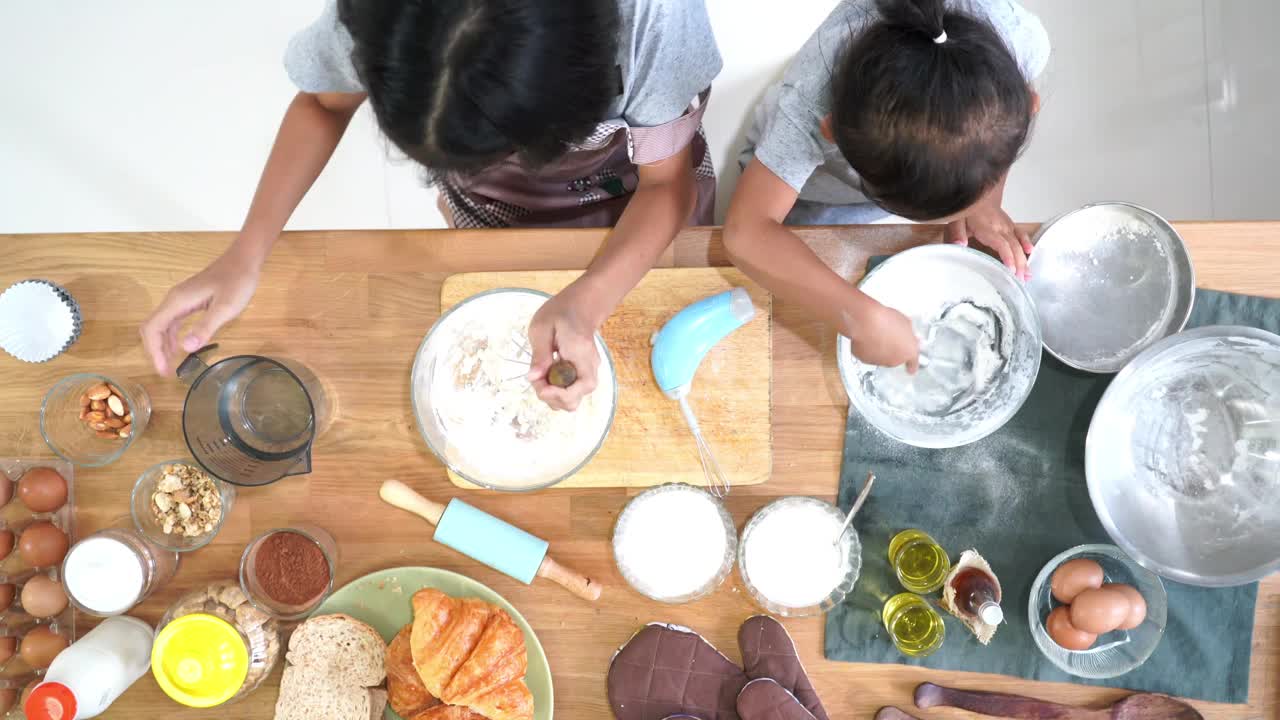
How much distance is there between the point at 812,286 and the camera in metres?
0.94

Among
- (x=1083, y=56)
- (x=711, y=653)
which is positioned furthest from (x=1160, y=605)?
(x=1083, y=56)

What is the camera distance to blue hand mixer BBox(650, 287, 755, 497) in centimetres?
94

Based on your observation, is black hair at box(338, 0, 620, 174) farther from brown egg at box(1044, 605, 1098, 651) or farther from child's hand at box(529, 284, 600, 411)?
brown egg at box(1044, 605, 1098, 651)

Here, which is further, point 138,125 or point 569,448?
point 138,125

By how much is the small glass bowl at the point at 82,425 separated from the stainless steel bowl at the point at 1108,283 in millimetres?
1235

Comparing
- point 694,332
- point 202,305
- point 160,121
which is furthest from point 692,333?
point 160,121

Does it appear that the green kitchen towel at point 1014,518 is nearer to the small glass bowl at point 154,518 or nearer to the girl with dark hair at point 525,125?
the girl with dark hair at point 525,125

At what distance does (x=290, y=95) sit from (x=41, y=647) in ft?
4.51

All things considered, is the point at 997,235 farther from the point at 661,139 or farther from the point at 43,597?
the point at 43,597

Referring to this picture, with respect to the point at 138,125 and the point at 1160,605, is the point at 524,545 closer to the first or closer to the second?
the point at 1160,605

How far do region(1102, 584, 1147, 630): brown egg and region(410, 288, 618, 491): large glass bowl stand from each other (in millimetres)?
668

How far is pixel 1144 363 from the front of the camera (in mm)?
906

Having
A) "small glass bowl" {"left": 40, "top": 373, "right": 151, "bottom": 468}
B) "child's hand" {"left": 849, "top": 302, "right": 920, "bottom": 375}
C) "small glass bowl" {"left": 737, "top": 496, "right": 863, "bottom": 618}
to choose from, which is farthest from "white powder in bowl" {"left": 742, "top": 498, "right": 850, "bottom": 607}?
"small glass bowl" {"left": 40, "top": 373, "right": 151, "bottom": 468}

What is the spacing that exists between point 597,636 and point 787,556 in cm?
28
